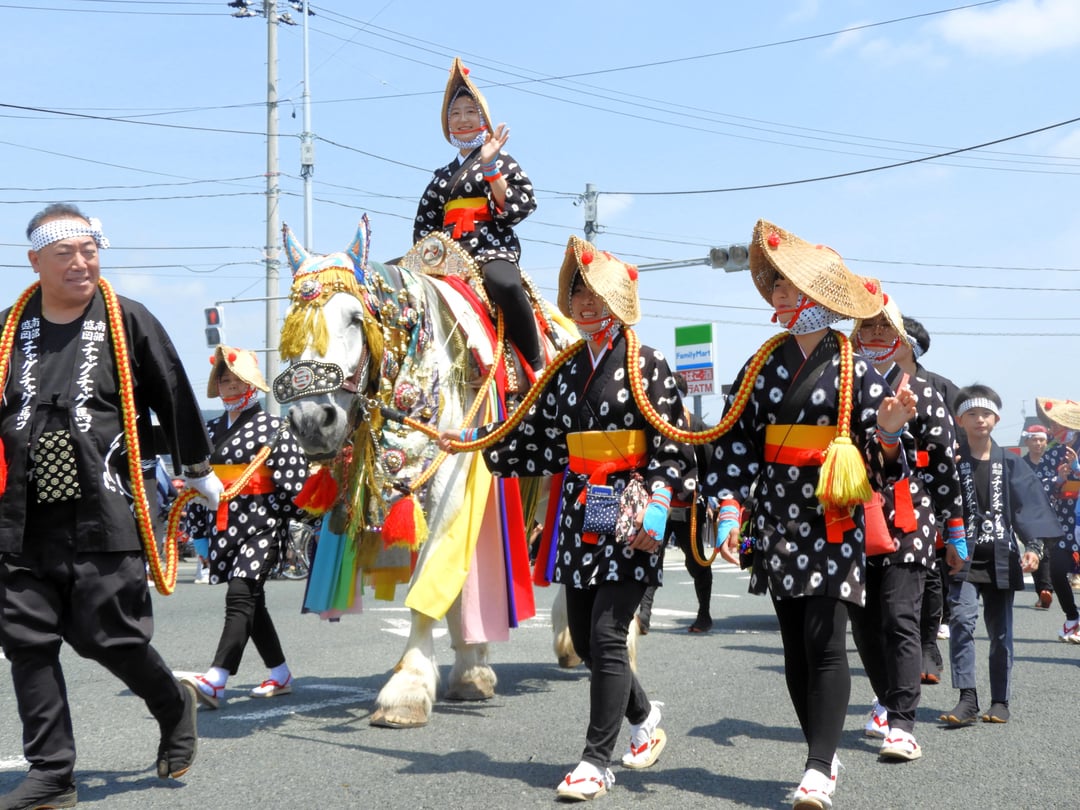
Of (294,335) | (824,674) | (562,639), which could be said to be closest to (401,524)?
(294,335)

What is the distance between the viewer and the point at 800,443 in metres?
4.48

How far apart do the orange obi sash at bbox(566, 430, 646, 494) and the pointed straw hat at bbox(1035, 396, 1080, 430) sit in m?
9.60

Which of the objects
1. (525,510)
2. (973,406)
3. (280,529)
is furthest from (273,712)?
(973,406)

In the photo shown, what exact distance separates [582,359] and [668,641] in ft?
15.5

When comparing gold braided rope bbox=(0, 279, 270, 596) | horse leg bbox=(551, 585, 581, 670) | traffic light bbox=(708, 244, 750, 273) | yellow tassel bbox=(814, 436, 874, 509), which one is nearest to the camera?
yellow tassel bbox=(814, 436, 874, 509)

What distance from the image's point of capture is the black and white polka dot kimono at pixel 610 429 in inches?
187

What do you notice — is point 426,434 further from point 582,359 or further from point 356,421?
point 582,359

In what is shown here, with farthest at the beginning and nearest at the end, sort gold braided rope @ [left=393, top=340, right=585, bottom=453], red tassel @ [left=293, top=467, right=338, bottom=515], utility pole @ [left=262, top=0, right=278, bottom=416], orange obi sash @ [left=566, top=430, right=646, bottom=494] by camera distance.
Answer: utility pole @ [left=262, top=0, right=278, bottom=416] → red tassel @ [left=293, top=467, right=338, bottom=515] → gold braided rope @ [left=393, top=340, right=585, bottom=453] → orange obi sash @ [left=566, top=430, right=646, bottom=494]

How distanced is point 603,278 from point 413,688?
2.30 meters

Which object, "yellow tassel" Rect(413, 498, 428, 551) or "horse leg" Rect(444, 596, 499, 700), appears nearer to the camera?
"yellow tassel" Rect(413, 498, 428, 551)

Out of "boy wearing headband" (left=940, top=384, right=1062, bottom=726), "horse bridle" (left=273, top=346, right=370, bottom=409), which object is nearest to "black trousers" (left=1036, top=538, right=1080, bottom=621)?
"boy wearing headband" (left=940, top=384, right=1062, bottom=726)

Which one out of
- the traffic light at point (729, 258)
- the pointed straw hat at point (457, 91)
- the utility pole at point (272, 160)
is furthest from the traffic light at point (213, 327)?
the pointed straw hat at point (457, 91)

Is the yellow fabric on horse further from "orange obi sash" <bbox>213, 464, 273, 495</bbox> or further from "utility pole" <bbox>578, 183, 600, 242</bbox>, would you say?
"utility pole" <bbox>578, 183, 600, 242</bbox>

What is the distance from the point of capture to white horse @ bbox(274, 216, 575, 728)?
5.80m
